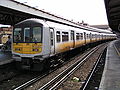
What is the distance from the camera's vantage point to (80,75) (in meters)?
10.3

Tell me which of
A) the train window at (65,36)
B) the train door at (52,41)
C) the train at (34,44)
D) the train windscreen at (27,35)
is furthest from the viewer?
the train window at (65,36)

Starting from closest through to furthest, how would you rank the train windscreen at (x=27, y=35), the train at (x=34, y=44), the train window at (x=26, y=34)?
1. the train at (x=34, y=44)
2. the train windscreen at (x=27, y=35)
3. the train window at (x=26, y=34)

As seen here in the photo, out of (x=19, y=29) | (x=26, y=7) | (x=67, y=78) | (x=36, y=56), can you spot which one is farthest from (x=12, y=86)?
(x=26, y=7)

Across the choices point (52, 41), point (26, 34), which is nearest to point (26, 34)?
point (26, 34)

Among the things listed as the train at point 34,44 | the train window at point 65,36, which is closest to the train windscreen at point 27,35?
the train at point 34,44

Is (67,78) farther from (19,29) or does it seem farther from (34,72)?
(19,29)

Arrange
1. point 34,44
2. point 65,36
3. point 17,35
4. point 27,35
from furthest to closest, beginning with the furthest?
point 65,36
point 17,35
point 27,35
point 34,44

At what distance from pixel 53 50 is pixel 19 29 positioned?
2320 millimetres

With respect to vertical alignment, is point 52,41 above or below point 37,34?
below

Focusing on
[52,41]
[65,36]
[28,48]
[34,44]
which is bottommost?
[28,48]

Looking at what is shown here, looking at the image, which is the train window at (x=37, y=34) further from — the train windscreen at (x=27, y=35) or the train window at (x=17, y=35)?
the train window at (x=17, y=35)

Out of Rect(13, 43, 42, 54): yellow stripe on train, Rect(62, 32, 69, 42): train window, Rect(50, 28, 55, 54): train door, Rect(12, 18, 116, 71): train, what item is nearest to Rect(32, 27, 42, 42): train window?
Rect(12, 18, 116, 71): train

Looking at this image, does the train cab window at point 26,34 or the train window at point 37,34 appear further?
the train cab window at point 26,34

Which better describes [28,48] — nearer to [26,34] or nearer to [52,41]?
[26,34]
